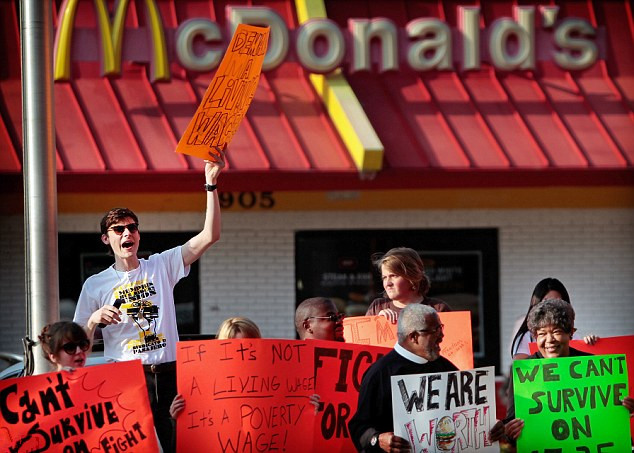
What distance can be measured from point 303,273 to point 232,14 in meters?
3.08

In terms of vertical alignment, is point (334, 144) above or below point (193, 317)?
above

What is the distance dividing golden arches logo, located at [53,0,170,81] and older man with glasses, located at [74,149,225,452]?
16.9 ft

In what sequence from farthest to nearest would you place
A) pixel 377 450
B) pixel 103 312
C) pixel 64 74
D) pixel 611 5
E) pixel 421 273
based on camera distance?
pixel 611 5 → pixel 64 74 → pixel 421 273 → pixel 103 312 → pixel 377 450

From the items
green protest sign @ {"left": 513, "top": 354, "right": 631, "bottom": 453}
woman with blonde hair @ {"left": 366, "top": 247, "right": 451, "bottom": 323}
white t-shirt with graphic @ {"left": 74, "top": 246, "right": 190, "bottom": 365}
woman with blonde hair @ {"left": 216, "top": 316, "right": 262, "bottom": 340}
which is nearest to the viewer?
green protest sign @ {"left": 513, "top": 354, "right": 631, "bottom": 453}

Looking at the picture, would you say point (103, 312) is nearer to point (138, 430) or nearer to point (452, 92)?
point (138, 430)

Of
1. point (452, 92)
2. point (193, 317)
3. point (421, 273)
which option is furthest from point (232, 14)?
point (421, 273)

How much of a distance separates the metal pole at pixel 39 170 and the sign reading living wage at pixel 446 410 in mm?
2298

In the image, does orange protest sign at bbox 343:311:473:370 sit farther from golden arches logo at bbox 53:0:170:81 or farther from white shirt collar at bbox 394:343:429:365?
golden arches logo at bbox 53:0:170:81

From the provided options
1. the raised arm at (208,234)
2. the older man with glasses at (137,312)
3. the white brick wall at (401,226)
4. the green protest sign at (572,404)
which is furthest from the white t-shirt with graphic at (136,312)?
the white brick wall at (401,226)

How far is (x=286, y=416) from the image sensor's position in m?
5.88

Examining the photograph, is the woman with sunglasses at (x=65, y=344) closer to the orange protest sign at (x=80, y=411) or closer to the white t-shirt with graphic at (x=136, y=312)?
the orange protest sign at (x=80, y=411)

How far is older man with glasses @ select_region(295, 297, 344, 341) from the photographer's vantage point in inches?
249

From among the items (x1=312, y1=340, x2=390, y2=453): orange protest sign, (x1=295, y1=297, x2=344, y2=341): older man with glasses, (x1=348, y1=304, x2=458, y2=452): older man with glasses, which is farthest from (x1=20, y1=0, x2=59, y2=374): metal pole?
(x1=348, y1=304, x2=458, y2=452): older man with glasses

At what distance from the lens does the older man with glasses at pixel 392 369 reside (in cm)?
529
